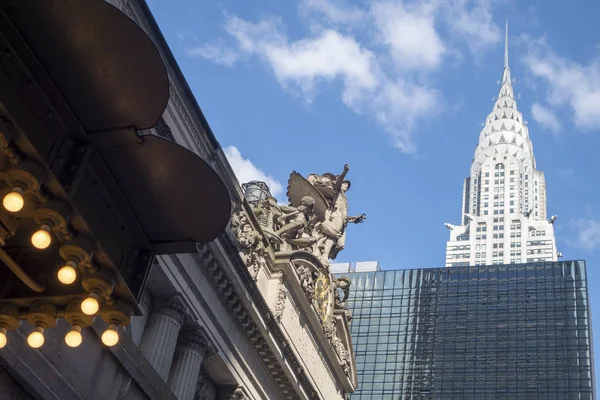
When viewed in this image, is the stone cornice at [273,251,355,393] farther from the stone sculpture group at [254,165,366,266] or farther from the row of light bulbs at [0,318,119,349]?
the row of light bulbs at [0,318,119,349]

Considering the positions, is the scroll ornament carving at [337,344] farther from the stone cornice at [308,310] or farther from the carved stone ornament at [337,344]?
the stone cornice at [308,310]

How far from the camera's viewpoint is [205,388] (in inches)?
1093

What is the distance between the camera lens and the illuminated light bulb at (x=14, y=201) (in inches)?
310

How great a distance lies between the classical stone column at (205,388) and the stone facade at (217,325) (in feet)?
0.14

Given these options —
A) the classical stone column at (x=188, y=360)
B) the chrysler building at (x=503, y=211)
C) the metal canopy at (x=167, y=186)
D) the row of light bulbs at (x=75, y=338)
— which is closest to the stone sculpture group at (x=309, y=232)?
the classical stone column at (x=188, y=360)

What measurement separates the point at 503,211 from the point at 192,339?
162133mm

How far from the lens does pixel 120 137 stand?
8930 mm

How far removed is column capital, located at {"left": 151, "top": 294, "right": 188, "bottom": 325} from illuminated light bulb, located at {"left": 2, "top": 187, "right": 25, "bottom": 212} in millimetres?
16869

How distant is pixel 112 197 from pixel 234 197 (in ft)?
63.8

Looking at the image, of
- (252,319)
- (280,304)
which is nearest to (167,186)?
(252,319)

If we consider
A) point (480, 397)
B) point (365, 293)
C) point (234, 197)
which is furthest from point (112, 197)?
point (365, 293)

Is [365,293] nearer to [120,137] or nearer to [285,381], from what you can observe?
[285,381]

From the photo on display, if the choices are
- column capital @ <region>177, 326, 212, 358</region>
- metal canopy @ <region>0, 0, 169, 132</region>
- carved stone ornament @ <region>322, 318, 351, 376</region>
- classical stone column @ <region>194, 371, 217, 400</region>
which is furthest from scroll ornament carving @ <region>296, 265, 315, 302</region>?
metal canopy @ <region>0, 0, 169, 132</region>

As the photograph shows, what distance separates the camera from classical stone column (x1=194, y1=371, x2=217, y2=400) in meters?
27.5
